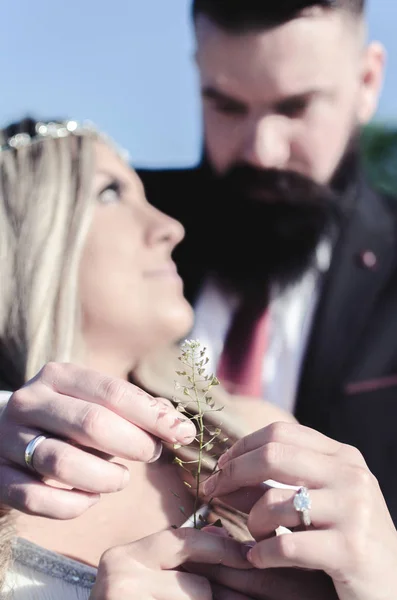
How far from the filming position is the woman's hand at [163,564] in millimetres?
772

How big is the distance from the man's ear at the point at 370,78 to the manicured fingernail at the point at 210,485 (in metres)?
1.95

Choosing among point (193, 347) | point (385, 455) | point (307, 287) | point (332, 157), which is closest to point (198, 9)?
point (332, 157)

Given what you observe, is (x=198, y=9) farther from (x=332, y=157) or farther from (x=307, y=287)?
(x=307, y=287)

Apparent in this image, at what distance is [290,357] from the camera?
7.13 ft

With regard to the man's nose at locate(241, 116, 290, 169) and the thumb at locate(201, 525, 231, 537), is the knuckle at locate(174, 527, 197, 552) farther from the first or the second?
the man's nose at locate(241, 116, 290, 169)

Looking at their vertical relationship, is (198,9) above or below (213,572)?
above

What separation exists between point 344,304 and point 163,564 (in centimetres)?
140

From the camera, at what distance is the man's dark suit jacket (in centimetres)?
193

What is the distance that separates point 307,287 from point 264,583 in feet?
5.01

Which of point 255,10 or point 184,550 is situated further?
point 255,10

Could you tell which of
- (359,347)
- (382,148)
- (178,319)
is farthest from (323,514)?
(382,148)

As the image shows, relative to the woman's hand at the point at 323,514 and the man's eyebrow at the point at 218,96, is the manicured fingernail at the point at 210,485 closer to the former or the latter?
the woman's hand at the point at 323,514

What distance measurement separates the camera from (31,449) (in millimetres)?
828

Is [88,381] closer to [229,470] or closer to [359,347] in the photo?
[229,470]
